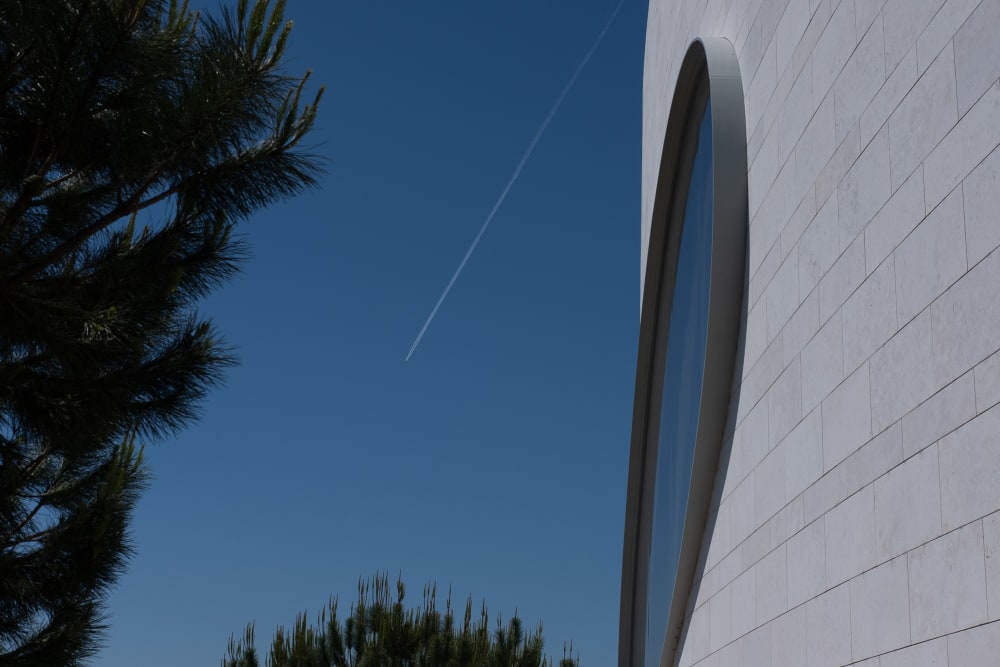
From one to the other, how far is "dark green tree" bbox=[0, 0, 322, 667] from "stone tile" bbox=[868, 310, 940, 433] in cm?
398

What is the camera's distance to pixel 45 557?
7.84 m

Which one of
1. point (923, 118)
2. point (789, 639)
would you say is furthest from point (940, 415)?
point (789, 639)

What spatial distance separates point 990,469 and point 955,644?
1.15 ft

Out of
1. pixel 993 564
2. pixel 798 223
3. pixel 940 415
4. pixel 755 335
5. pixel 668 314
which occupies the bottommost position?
pixel 993 564

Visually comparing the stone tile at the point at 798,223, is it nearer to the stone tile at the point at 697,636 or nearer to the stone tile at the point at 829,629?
the stone tile at the point at 829,629

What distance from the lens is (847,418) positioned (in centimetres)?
265

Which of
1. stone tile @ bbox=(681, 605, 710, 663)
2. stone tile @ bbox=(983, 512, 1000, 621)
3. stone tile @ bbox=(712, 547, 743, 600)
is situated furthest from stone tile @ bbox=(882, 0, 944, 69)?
stone tile @ bbox=(681, 605, 710, 663)

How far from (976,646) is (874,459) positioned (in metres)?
0.63

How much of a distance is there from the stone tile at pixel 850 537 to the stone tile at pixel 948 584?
243mm

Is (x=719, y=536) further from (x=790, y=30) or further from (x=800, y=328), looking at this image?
(x=790, y=30)

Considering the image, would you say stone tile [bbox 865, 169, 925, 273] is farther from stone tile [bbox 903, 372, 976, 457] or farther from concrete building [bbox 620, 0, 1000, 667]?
stone tile [bbox 903, 372, 976, 457]

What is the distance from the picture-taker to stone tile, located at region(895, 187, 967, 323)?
208 cm

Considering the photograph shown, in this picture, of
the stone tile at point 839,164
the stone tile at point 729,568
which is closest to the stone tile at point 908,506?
the stone tile at point 839,164

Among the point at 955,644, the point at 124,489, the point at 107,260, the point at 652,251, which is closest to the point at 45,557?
the point at 124,489
